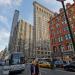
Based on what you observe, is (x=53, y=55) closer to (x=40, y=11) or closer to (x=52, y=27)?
(x=52, y=27)

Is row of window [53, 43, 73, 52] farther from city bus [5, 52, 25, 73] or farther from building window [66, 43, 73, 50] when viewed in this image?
city bus [5, 52, 25, 73]

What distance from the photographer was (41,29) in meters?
133

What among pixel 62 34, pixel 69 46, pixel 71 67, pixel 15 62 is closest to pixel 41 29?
pixel 62 34

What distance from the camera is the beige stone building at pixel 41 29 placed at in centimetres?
12594

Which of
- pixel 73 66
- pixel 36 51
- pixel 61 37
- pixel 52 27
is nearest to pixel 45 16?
pixel 36 51

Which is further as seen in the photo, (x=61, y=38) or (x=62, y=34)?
(x=61, y=38)

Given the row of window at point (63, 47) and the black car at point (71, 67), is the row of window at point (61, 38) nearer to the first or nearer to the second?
the row of window at point (63, 47)

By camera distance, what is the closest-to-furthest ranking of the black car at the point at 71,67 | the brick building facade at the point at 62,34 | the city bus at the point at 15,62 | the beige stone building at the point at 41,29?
1. the city bus at the point at 15,62
2. the black car at the point at 71,67
3. the brick building facade at the point at 62,34
4. the beige stone building at the point at 41,29

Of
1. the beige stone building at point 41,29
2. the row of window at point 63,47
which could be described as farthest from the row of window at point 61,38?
the beige stone building at point 41,29

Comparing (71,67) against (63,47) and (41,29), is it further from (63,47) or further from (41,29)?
(41,29)

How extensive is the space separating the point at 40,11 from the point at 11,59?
384 feet

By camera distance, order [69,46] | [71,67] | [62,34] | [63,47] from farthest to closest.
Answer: [62,34]
[63,47]
[69,46]
[71,67]

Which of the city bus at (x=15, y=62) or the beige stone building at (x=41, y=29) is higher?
the beige stone building at (x=41, y=29)

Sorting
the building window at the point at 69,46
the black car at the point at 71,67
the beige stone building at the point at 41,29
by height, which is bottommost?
the black car at the point at 71,67
